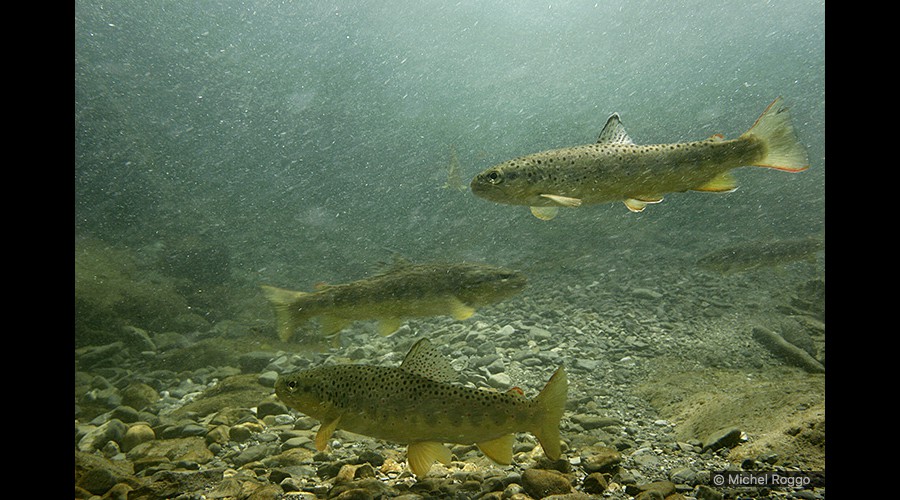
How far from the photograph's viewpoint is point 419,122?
54625 millimetres

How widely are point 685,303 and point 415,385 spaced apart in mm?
5874

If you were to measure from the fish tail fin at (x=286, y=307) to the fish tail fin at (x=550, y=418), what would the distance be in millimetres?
2428

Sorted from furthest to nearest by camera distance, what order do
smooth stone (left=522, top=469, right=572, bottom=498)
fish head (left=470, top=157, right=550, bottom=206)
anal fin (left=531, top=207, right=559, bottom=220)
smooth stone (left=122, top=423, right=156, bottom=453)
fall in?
smooth stone (left=122, top=423, right=156, bottom=453)
anal fin (left=531, top=207, right=559, bottom=220)
fish head (left=470, top=157, right=550, bottom=206)
smooth stone (left=522, top=469, right=572, bottom=498)

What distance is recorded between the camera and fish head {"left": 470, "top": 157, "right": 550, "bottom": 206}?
319 cm

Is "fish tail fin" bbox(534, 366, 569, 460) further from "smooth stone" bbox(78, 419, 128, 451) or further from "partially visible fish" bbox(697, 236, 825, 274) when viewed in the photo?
"partially visible fish" bbox(697, 236, 825, 274)

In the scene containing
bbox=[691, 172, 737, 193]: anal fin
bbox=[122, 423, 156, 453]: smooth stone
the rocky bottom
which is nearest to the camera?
the rocky bottom

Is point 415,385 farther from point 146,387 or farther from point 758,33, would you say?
point 758,33

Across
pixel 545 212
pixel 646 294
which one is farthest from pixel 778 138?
pixel 646 294

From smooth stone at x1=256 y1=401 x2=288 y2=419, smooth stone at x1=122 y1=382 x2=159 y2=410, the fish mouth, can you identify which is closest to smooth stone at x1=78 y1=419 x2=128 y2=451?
smooth stone at x1=122 y1=382 x2=159 y2=410

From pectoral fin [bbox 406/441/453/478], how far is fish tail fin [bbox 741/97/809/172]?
2716 mm

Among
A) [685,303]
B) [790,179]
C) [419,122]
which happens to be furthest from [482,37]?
[685,303]

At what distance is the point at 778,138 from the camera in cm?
287

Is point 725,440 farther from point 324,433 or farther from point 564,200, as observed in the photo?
point 324,433
